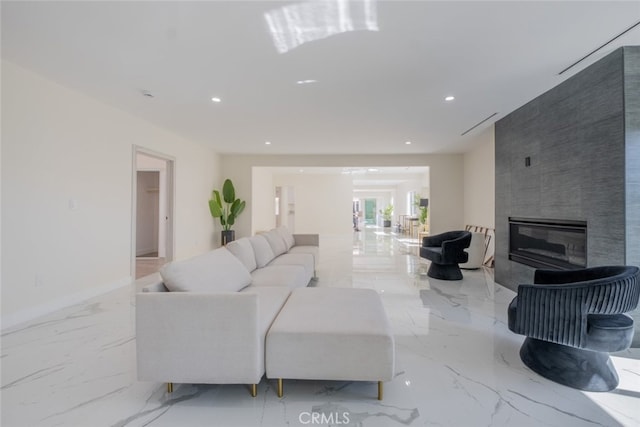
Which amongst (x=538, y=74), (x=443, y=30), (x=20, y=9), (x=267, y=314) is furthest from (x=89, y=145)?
(x=538, y=74)

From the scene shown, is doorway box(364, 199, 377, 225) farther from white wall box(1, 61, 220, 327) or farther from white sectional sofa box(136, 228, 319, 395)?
white sectional sofa box(136, 228, 319, 395)

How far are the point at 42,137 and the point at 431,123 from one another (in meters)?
5.06

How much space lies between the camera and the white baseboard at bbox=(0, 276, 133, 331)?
2842mm

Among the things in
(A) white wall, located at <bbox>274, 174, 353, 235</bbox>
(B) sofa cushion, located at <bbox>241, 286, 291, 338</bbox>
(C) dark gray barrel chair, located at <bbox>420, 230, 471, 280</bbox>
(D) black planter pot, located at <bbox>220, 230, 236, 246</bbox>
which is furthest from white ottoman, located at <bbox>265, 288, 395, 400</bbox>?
(A) white wall, located at <bbox>274, 174, 353, 235</bbox>

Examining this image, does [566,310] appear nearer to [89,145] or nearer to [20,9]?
[20,9]

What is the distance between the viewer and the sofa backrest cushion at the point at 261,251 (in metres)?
3.73

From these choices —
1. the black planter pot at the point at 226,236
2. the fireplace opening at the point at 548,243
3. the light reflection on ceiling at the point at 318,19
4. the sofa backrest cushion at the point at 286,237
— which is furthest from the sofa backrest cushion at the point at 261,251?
the black planter pot at the point at 226,236

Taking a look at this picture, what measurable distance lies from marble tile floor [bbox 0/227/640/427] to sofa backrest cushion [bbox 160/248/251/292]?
2.08 feet

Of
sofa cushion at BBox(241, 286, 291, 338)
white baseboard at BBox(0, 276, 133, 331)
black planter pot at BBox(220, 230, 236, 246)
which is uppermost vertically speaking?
black planter pot at BBox(220, 230, 236, 246)

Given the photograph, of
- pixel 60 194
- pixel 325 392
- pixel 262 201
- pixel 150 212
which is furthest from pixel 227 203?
pixel 325 392

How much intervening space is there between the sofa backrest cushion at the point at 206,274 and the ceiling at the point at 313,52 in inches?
69.6

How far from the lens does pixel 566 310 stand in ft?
6.22

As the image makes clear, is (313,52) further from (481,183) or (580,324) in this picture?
(481,183)

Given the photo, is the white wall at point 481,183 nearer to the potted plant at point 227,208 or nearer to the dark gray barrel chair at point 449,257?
the dark gray barrel chair at point 449,257
